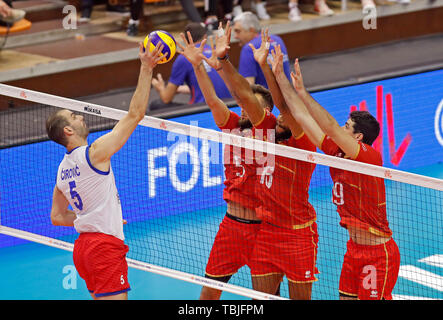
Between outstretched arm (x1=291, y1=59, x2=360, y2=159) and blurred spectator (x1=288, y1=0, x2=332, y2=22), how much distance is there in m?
7.62

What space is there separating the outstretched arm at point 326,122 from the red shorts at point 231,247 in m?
1.18

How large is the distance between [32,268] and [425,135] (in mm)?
5487

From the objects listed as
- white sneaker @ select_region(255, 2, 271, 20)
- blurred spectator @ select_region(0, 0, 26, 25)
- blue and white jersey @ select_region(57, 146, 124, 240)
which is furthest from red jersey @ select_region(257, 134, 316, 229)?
white sneaker @ select_region(255, 2, 271, 20)

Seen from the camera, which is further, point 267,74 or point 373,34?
point 373,34

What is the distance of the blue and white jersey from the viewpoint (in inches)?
257

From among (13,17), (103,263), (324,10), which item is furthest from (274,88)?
(324,10)

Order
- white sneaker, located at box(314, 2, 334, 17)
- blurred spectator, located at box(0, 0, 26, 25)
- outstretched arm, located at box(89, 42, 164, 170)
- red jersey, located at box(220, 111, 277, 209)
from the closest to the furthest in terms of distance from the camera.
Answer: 1. outstretched arm, located at box(89, 42, 164, 170)
2. red jersey, located at box(220, 111, 277, 209)
3. blurred spectator, located at box(0, 0, 26, 25)
4. white sneaker, located at box(314, 2, 334, 17)

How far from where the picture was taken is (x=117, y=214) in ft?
22.0

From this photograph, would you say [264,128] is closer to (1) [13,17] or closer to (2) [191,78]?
(2) [191,78]

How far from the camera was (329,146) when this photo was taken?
6789 mm

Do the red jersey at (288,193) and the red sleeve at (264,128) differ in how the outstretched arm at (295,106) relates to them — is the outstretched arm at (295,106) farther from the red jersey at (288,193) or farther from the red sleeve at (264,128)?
the red sleeve at (264,128)

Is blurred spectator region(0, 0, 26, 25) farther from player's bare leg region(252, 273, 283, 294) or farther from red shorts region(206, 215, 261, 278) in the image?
player's bare leg region(252, 273, 283, 294)
